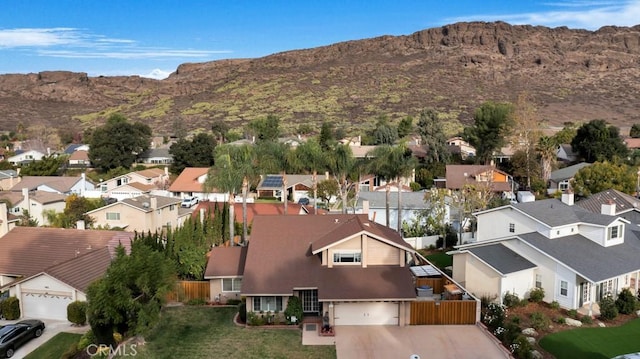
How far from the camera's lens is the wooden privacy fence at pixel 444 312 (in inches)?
952

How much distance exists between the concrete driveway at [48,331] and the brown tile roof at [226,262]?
21.1 ft

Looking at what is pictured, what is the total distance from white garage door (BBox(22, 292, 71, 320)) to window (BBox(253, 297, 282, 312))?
9.72 metres

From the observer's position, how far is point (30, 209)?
5156cm

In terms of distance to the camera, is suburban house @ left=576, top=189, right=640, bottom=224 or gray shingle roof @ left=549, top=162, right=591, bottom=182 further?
gray shingle roof @ left=549, top=162, right=591, bottom=182

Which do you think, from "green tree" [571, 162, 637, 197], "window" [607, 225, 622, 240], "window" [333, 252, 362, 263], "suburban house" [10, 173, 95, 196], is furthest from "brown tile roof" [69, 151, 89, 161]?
"window" [607, 225, 622, 240]

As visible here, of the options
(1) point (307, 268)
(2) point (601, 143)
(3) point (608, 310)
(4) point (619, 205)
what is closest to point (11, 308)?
(1) point (307, 268)

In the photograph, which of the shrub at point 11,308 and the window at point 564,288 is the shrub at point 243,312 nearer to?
the shrub at point 11,308

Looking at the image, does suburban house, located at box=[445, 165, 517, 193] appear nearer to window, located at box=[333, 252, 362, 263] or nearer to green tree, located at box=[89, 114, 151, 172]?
window, located at box=[333, 252, 362, 263]

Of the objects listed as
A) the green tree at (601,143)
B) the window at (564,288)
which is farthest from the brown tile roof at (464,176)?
the window at (564,288)

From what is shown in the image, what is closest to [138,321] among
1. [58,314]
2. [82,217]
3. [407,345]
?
[58,314]

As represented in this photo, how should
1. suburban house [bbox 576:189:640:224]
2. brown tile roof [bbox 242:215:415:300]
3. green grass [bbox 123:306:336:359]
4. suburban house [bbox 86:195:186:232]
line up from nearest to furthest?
1. green grass [bbox 123:306:336:359]
2. brown tile roof [bbox 242:215:415:300]
3. suburban house [bbox 576:189:640:224]
4. suburban house [bbox 86:195:186:232]

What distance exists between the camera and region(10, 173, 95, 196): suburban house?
6175 cm

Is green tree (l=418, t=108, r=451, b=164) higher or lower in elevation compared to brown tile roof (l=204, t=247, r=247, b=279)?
higher

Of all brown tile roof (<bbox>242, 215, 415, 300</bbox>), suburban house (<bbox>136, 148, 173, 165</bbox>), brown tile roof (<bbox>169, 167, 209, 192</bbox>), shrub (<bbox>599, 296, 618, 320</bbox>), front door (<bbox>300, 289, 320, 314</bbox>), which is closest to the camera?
brown tile roof (<bbox>242, 215, 415, 300</bbox>)
